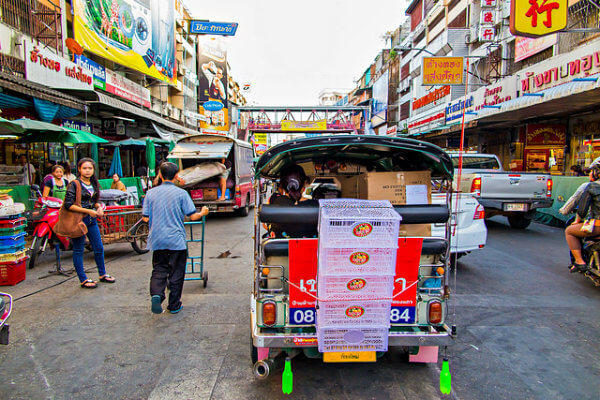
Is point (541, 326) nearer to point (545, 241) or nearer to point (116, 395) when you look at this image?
point (116, 395)

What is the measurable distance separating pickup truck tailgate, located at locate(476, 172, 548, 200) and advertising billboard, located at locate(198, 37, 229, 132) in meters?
30.9

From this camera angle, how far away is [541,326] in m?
4.28

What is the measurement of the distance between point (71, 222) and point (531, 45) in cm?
1845

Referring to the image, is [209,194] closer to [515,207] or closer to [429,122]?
[515,207]

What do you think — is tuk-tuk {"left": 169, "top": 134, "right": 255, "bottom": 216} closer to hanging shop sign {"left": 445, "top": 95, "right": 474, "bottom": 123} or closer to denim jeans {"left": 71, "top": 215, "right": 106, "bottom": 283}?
denim jeans {"left": 71, "top": 215, "right": 106, "bottom": 283}

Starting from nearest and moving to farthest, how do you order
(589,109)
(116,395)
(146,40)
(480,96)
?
1. (116,395)
2. (589,109)
3. (480,96)
4. (146,40)

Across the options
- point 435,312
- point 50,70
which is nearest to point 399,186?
point 435,312

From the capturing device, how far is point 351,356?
2.64 metres

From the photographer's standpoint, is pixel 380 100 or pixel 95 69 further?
pixel 380 100

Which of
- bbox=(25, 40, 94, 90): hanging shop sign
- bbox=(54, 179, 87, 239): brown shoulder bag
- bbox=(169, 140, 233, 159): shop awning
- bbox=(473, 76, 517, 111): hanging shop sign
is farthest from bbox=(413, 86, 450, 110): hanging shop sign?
bbox=(54, 179, 87, 239): brown shoulder bag

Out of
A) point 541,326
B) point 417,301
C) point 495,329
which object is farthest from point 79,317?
point 541,326

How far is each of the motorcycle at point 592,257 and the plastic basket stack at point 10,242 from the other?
8.59 m

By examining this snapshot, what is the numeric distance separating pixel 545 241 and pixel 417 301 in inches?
311

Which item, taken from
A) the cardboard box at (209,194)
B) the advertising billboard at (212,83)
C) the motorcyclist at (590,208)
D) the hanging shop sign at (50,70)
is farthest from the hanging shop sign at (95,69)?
the advertising billboard at (212,83)
